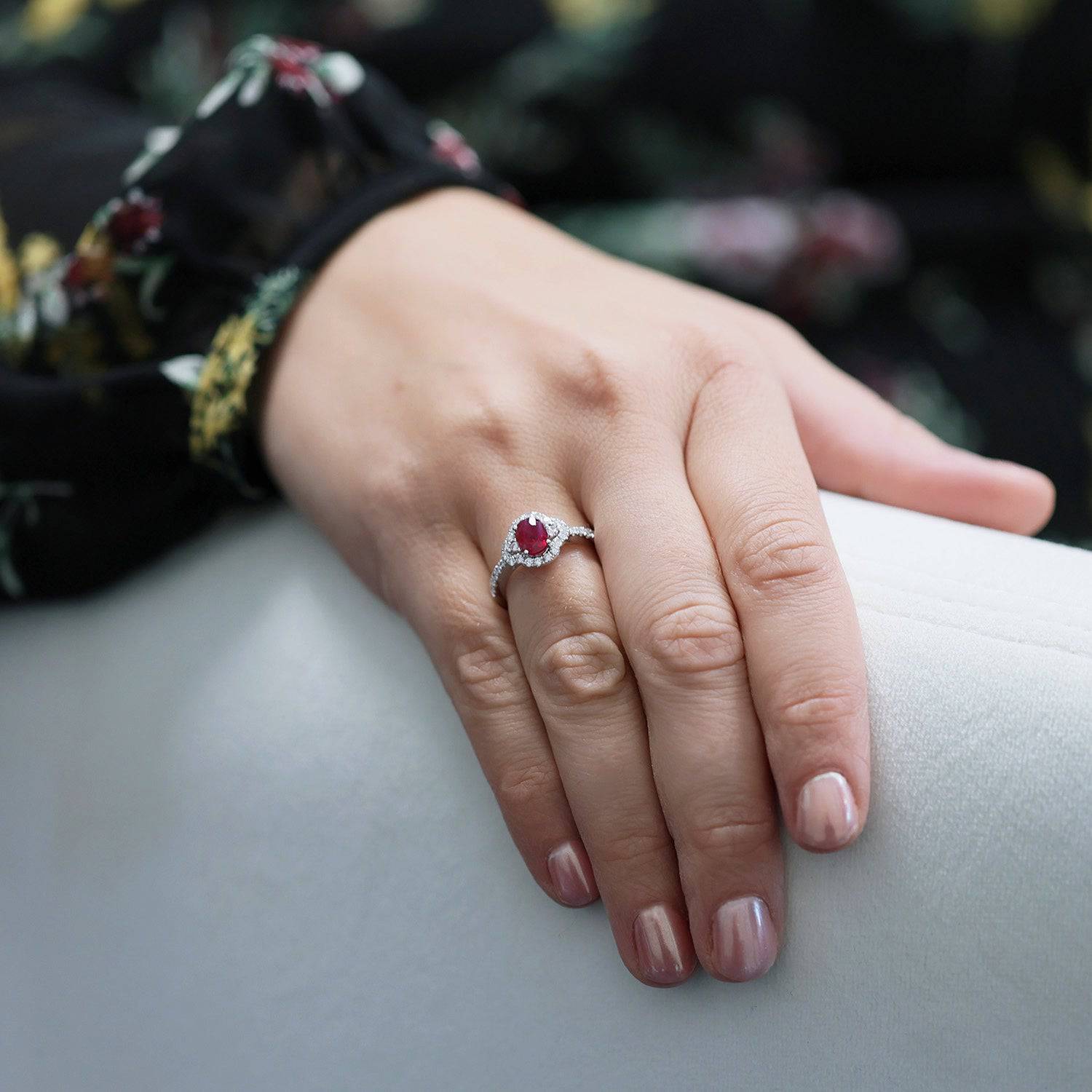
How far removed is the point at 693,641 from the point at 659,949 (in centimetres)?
12

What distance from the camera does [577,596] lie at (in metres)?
0.45

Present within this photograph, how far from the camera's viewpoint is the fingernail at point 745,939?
39 cm

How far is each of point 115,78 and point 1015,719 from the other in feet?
2.80

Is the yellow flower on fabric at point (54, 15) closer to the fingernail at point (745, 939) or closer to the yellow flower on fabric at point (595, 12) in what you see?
the yellow flower on fabric at point (595, 12)

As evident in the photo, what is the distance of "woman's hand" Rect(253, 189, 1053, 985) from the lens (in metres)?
0.40

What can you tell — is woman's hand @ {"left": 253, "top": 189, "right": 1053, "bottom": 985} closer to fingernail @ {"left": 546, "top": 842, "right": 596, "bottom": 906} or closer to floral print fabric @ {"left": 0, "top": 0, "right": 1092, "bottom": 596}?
fingernail @ {"left": 546, "top": 842, "right": 596, "bottom": 906}

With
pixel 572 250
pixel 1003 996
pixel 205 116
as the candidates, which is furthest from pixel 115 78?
pixel 1003 996

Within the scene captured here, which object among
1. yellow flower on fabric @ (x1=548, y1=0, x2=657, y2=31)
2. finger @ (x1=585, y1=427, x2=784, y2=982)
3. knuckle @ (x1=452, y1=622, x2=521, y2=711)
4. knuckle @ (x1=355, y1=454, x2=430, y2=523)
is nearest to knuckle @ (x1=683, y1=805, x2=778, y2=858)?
finger @ (x1=585, y1=427, x2=784, y2=982)

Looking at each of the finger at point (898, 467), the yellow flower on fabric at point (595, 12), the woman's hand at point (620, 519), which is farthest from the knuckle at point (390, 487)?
the yellow flower on fabric at point (595, 12)

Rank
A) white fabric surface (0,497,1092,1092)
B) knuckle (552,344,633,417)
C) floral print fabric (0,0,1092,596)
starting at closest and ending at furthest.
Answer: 1. white fabric surface (0,497,1092,1092)
2. knuckle (552,344,633,417)
3. floral print fabric (0,0,1092,596)

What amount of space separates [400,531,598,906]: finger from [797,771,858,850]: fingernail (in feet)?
0.34

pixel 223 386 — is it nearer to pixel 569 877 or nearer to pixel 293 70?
pixel 293 70

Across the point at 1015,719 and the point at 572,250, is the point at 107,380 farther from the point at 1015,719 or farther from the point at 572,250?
the point at 1015,719

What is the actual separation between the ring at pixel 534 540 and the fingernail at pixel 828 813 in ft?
0.50
